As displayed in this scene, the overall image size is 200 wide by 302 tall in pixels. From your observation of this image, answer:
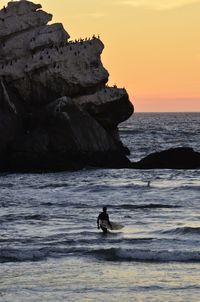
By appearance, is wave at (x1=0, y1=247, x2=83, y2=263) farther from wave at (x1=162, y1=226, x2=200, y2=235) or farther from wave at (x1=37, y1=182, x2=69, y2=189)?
wave at (x1=37, y1=182, x2=69, y2=189)

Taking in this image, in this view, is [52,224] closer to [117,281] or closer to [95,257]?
[95,257]

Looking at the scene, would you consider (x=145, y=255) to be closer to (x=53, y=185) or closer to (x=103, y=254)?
(x=103, y=254)

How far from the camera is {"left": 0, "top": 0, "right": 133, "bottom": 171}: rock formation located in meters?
64.1

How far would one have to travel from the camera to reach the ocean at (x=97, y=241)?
2517 cm

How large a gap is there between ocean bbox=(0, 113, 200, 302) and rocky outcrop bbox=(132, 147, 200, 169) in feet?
24.0

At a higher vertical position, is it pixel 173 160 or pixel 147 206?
pixel 173 160

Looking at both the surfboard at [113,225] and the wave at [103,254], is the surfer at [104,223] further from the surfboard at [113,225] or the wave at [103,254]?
the wave at [103,254]

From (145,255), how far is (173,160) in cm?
3748

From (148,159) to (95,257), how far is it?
38369 millimetres

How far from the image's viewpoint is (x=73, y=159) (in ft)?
216

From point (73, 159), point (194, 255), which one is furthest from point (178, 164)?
point (194, 255)

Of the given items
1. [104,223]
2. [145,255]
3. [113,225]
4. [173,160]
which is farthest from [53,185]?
[145,255]

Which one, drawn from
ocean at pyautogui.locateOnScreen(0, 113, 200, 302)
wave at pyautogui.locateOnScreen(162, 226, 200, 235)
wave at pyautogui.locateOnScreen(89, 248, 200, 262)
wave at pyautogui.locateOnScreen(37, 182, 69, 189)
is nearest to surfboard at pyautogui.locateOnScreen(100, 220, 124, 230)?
ocean at pyautogui.locateOnScreen(0, 113, 200, 302)

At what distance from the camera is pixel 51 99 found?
7056cm
